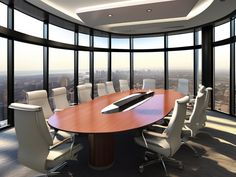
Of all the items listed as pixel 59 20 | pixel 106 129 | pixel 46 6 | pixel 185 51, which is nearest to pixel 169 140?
pixel 106 129

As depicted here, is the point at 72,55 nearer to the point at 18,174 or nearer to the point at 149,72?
the point at 149,72

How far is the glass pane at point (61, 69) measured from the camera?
592 cm

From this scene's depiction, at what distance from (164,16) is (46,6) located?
3.25 metres

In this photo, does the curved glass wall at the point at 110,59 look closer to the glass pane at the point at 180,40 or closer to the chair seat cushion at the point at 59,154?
the glass pane at the point at 180,40

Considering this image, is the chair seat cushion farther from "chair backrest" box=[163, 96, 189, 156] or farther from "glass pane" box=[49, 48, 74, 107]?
"glass pane" box=[49, 48, 74, 107]

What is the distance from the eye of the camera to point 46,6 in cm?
459

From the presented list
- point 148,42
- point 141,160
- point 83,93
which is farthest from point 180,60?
point 141,160

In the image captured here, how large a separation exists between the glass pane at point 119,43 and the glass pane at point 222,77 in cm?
375

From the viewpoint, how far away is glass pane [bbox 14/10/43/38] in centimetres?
471

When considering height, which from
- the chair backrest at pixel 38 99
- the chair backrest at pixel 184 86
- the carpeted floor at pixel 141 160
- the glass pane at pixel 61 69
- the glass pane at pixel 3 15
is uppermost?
the glass pane at pixel 3 15

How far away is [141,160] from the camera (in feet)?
9.44

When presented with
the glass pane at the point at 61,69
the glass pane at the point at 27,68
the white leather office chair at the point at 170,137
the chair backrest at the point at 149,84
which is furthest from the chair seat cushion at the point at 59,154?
the chair backrest at the point at 149,84

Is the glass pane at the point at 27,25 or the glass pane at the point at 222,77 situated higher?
the glass pane at the point at 27,25

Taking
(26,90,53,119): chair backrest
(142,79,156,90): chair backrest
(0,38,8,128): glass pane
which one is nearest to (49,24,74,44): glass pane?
(0,38,8,128): glass pane
